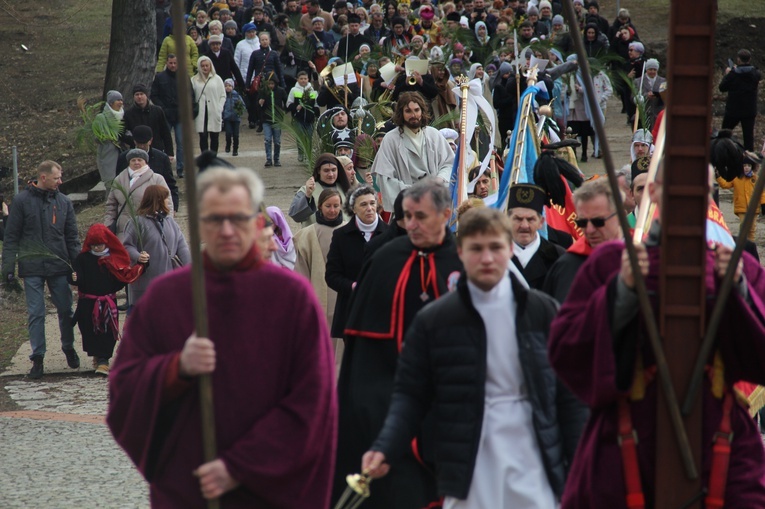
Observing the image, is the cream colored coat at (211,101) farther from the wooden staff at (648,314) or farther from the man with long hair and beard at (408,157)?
the wooden staff at (648,314)

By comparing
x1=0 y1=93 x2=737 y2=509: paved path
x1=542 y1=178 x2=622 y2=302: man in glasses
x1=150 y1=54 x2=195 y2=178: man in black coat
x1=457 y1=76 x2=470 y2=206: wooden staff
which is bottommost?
x1=0 y1=93 x2=737 y2=509: paved path

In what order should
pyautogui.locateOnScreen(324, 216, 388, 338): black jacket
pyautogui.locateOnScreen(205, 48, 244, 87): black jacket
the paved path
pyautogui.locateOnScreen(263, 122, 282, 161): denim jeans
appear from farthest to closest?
pyautogui.locateOnScreen(205, 48, 244, 87): black jacket → pyautogui.locateOnScreen(263, 122, 282, 161): denim jeans → pyautogui.locateOnScreen(324, 216, 388, 338): black jacket → the paved path

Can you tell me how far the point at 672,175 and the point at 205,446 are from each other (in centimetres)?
156

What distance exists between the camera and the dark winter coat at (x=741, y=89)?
21.3 meters

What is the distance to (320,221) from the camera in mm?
9492

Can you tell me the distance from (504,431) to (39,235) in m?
8.20

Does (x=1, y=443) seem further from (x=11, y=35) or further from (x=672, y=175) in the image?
(x=11, y=35)

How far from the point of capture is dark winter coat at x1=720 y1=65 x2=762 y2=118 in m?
21.3

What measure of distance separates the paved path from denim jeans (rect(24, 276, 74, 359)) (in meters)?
0.31

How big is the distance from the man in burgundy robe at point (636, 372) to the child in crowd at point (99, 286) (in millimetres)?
7883

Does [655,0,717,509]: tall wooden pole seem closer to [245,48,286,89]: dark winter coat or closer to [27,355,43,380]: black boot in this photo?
[27,355,43,380]: black boot

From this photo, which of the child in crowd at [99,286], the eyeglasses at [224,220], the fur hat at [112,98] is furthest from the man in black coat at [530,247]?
the fur hat at [112,98]

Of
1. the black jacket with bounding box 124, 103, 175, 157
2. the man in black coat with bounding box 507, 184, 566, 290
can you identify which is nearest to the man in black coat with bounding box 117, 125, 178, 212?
the black jacket with bounding box 124, 103, 175, 157

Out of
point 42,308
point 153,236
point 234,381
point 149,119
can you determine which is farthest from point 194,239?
point 149,119
